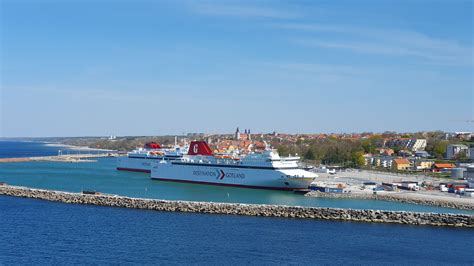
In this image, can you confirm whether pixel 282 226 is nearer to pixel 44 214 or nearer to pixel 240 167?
pixel 44 214

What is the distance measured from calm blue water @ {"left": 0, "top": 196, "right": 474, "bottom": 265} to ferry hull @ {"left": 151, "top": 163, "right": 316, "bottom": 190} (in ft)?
40.5

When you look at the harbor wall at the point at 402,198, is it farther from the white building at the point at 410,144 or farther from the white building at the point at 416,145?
the white building at the point at 416,145

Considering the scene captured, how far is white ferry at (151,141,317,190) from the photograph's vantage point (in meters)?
35.2

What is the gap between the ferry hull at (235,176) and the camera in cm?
3478

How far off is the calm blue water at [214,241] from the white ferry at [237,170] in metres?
12.6

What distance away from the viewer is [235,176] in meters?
38.1


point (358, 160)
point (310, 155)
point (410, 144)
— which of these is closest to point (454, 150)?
point (358, 160)

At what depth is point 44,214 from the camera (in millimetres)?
23469

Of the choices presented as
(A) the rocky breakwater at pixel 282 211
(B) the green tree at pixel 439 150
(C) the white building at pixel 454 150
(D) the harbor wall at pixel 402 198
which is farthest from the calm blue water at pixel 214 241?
(B) the green tree at pixel 439 150

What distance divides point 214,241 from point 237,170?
19910mm

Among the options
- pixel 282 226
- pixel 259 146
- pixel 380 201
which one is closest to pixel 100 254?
pixel 282 226

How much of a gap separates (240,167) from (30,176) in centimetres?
1688

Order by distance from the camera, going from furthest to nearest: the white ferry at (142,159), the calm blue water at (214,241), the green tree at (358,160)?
the green tree at (358,160)
the white ferry at (142,159)
the calm blue water at (214,241)

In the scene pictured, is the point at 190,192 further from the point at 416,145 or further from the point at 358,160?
the point at 416,145
